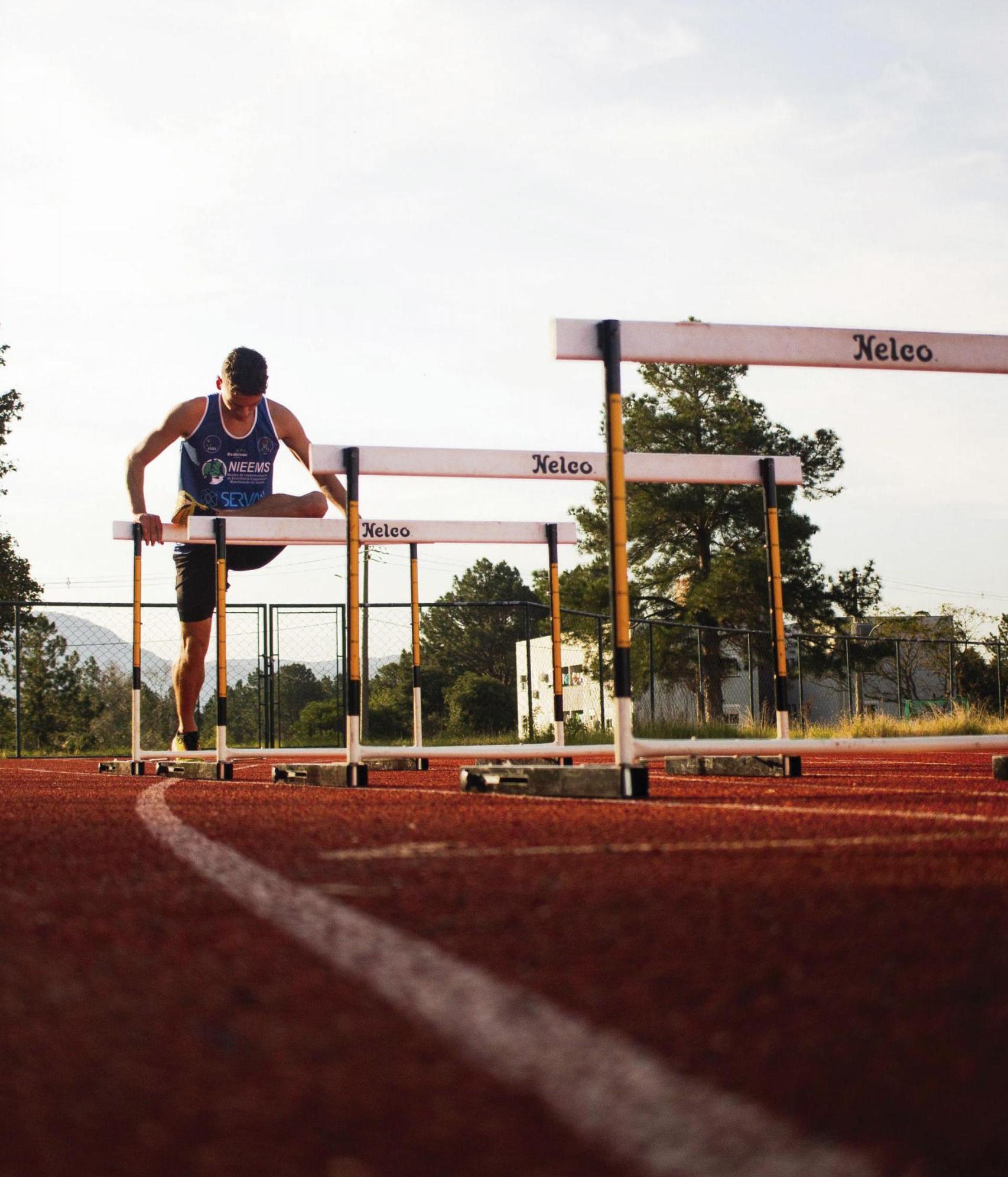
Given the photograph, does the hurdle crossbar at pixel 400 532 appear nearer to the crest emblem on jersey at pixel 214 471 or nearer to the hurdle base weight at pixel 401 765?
the crest emblem on jersey at pixel 214 471

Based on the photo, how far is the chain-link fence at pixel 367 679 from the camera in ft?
69.8

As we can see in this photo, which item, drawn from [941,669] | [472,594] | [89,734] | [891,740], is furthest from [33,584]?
[472,594]

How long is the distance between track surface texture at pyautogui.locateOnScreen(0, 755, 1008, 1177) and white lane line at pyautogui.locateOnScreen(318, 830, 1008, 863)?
14 millimetres

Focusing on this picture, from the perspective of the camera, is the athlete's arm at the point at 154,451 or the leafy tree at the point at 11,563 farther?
the leafy tree at the point at 11,563

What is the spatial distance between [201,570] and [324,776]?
9.46ft

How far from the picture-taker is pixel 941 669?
34812 mm

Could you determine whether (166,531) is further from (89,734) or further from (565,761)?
(89,734)

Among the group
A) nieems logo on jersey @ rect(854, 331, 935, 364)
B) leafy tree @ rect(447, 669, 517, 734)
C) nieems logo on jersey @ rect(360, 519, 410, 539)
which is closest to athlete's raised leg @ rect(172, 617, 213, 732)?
nieems logo on jersey @ rect(360, 519, 410, 539)

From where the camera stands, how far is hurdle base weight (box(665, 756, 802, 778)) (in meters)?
7.27

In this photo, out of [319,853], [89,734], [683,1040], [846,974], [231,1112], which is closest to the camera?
[231,1112]

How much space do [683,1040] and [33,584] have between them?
104 ft

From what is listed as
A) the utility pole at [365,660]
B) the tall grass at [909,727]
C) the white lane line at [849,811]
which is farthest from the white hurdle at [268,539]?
the utility pole at [365,660]

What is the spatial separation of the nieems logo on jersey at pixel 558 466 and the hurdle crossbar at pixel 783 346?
11.2ft

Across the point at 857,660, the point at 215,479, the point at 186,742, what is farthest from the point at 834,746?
the point at 857,660
